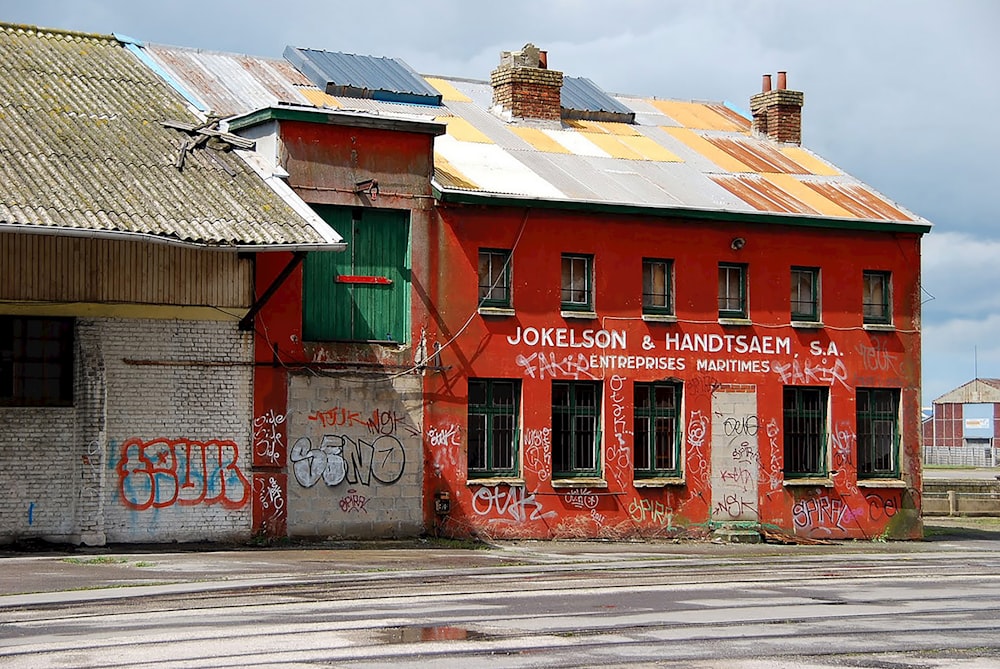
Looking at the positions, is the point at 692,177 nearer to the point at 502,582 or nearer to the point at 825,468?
the point at 825,468

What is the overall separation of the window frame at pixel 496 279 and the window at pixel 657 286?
118 inches

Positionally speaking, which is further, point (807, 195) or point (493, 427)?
point (807, 195)

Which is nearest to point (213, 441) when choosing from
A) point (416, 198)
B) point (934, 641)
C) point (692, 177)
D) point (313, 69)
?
point (416, 198)

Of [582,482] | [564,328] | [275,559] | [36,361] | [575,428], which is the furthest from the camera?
[575,428]

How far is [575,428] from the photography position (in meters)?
28.0

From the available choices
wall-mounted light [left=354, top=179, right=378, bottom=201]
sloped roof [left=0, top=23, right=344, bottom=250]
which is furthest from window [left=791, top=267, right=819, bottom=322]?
sloped roof [left=0, top=23, right=344, bottom=250]

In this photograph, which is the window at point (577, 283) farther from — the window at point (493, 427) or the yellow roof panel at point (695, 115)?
the yellow roof panel at point (695, 115)

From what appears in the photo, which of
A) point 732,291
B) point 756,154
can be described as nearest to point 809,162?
point 756,154

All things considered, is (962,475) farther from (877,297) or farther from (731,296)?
(731,296)

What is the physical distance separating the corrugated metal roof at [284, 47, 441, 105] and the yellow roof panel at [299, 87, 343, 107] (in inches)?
10.9

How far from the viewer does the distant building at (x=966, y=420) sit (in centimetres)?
10350

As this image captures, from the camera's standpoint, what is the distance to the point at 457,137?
29516mm

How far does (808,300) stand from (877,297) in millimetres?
1810

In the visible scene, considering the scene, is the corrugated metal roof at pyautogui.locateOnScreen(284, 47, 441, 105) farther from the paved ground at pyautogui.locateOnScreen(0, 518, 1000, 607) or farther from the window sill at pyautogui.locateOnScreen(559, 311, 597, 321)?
the paved ground at pyautogui.locateOnScreen(0, 518, 1000, 607)
